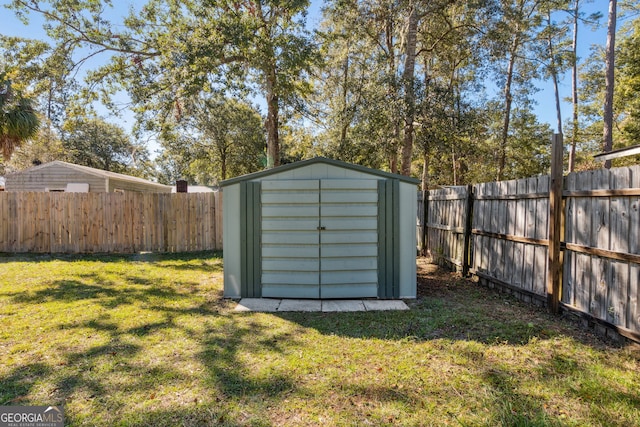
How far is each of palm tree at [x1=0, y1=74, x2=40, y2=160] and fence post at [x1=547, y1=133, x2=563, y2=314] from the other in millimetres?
14285

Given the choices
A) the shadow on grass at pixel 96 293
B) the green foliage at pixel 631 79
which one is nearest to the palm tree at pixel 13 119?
the shadow on grass at pixel 96 293

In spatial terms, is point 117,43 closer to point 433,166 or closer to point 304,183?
point 304,183

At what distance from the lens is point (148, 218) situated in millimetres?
9133

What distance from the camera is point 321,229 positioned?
4.93 metres

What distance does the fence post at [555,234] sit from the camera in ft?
13.1

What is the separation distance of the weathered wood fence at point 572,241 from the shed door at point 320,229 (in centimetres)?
202

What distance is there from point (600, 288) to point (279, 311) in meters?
3.63

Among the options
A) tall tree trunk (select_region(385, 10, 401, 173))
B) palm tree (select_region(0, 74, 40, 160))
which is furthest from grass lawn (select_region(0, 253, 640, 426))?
palm tree (select_region(0, 74, 40, 160))

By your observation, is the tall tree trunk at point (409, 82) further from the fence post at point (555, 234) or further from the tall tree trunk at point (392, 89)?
the fence post at point (555, 234)

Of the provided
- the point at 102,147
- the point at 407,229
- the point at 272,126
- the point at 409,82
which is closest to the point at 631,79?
the point at 409,82

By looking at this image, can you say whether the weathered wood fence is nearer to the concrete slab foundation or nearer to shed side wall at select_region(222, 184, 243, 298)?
the concrete slab foundation

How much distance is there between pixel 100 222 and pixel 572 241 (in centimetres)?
1018

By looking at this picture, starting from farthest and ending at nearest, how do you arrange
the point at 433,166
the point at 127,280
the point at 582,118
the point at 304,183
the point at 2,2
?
the point at 433,166, the point at 582,118, the point at 2,2, the point at 127,280, the point at 304,183

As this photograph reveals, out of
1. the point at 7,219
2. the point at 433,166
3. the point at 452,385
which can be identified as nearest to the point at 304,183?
the point at 452,385
